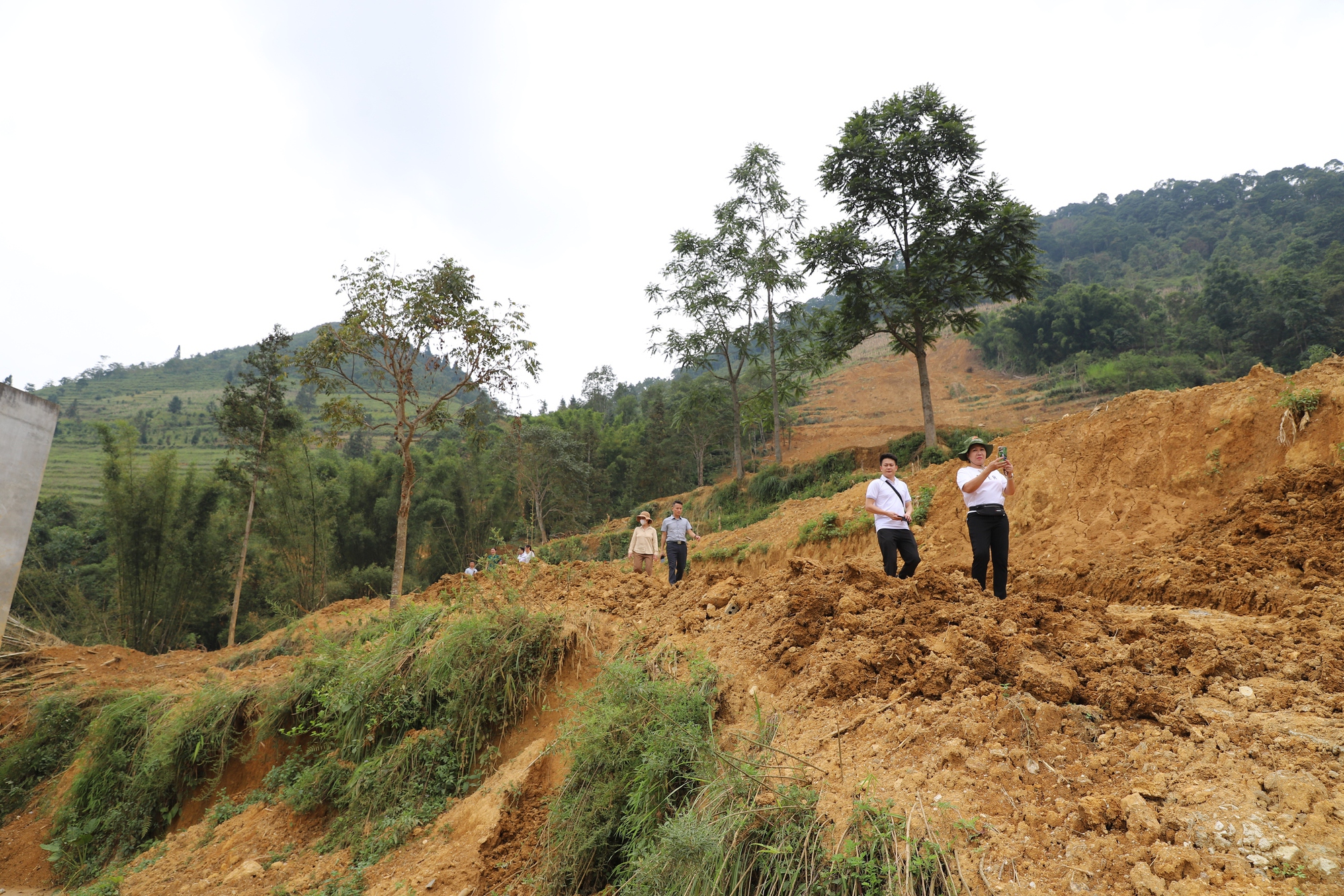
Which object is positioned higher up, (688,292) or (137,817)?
(688,292)

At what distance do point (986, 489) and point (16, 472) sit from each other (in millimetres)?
11605

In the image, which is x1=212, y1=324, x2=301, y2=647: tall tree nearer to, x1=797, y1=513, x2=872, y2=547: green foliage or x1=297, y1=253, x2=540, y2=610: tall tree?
x1=297, y1=253, x2=540, y2=610: tall tree

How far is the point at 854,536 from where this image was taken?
9.38 m

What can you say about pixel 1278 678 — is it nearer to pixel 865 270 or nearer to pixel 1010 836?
pixel 1010 836

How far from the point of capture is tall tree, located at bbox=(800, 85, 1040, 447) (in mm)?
13703

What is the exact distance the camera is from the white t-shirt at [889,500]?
4.80m

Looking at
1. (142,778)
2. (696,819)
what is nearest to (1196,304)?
(696,819)

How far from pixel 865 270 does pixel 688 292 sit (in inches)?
243

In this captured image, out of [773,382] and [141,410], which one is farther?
[141,410]

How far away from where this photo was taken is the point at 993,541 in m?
4.44

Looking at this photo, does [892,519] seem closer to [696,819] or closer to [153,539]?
[696,819]

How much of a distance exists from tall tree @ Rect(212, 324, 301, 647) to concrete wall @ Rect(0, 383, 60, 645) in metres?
8.64

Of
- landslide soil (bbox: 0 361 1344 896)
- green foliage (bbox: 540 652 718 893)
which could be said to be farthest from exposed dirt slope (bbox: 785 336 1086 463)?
green foliage (bbox: 540 652 718 893)

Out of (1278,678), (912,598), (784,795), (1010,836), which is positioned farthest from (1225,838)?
(912,598)
